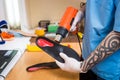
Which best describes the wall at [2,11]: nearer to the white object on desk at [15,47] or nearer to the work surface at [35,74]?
the white object on desk at [15,47]

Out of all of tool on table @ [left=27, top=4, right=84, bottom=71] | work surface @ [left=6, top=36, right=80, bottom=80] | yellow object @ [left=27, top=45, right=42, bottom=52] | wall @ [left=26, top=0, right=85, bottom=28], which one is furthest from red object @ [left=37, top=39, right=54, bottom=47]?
wall @ [left=26, top=0, right=85, bottom=28]

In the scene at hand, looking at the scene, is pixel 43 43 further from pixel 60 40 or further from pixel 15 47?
pixel 15 47

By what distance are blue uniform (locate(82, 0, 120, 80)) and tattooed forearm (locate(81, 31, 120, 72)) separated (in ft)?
0.23

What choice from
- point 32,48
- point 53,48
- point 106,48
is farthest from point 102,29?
point 32,48

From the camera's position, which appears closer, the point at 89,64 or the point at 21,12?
the point at 89,64

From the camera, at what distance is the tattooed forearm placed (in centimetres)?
69

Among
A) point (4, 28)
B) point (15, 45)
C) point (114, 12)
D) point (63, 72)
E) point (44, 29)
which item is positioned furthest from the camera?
point (44, 29)

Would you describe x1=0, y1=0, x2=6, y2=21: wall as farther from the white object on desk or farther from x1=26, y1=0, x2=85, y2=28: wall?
the white object on desk

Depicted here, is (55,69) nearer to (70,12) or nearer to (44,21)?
(70,12)

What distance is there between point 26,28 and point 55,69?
1038 mm

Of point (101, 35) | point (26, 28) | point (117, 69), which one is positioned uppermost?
point (101, 35)

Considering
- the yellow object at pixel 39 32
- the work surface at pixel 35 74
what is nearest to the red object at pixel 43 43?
the work surface at pixel 35 74

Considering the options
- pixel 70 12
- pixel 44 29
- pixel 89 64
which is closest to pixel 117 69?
pixel 89 64

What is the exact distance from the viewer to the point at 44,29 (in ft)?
5.91
